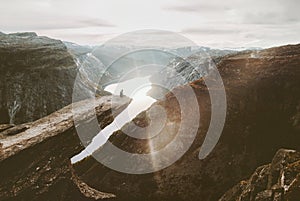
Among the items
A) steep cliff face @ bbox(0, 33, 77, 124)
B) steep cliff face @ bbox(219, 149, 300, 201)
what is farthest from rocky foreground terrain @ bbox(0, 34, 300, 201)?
steep cliff face @ bbox(0, 33, 77, 124)

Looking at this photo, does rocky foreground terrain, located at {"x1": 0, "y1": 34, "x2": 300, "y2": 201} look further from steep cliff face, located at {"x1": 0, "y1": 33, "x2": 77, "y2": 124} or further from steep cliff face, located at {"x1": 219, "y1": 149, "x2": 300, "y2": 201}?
steep cliff face, located at {"x1": 0, "y1": 33, "x2": 77, "y2": 124}

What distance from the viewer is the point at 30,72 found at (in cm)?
11375

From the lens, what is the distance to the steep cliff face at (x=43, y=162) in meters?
32.7

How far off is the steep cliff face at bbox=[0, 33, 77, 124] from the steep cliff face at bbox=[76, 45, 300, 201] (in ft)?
228

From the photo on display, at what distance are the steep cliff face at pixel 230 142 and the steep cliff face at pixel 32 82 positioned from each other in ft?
228

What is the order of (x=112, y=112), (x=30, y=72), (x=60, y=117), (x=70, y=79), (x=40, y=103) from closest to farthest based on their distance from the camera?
(x=112, y=112) → (x=60, y=117) → (x=40, y=103) → (x=30, y=72) → (x=70, y=79)

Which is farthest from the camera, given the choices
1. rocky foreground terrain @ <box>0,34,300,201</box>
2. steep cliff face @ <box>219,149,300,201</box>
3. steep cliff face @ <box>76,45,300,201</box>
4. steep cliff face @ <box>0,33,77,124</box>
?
steep cliff face @ <box>0,33,77,124</box>

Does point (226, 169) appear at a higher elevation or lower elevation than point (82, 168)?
higher

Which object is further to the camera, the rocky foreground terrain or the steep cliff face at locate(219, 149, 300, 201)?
the rocky foreground terrain

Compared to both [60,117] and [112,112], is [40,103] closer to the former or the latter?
[60,117]

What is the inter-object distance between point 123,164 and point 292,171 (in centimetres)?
1822

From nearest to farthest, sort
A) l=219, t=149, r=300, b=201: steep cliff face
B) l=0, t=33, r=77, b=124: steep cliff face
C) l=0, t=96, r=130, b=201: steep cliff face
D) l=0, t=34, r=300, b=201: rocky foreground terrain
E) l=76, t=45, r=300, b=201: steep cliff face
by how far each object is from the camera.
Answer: l=219, t=149, r=300, b=201: steep cliff face, l=0, t=34, r=300, b=201: rocky foreground terrain, l=76, t=45, r=300, b=201: steep cliff face, l=0, t=96, r=130, b=201: steep cliff face, l=0, t=33, r=77, b=124: steep cliff face

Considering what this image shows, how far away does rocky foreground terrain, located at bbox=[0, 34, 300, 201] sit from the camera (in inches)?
1104

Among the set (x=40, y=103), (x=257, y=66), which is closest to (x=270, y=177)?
(x=257, y=66)
